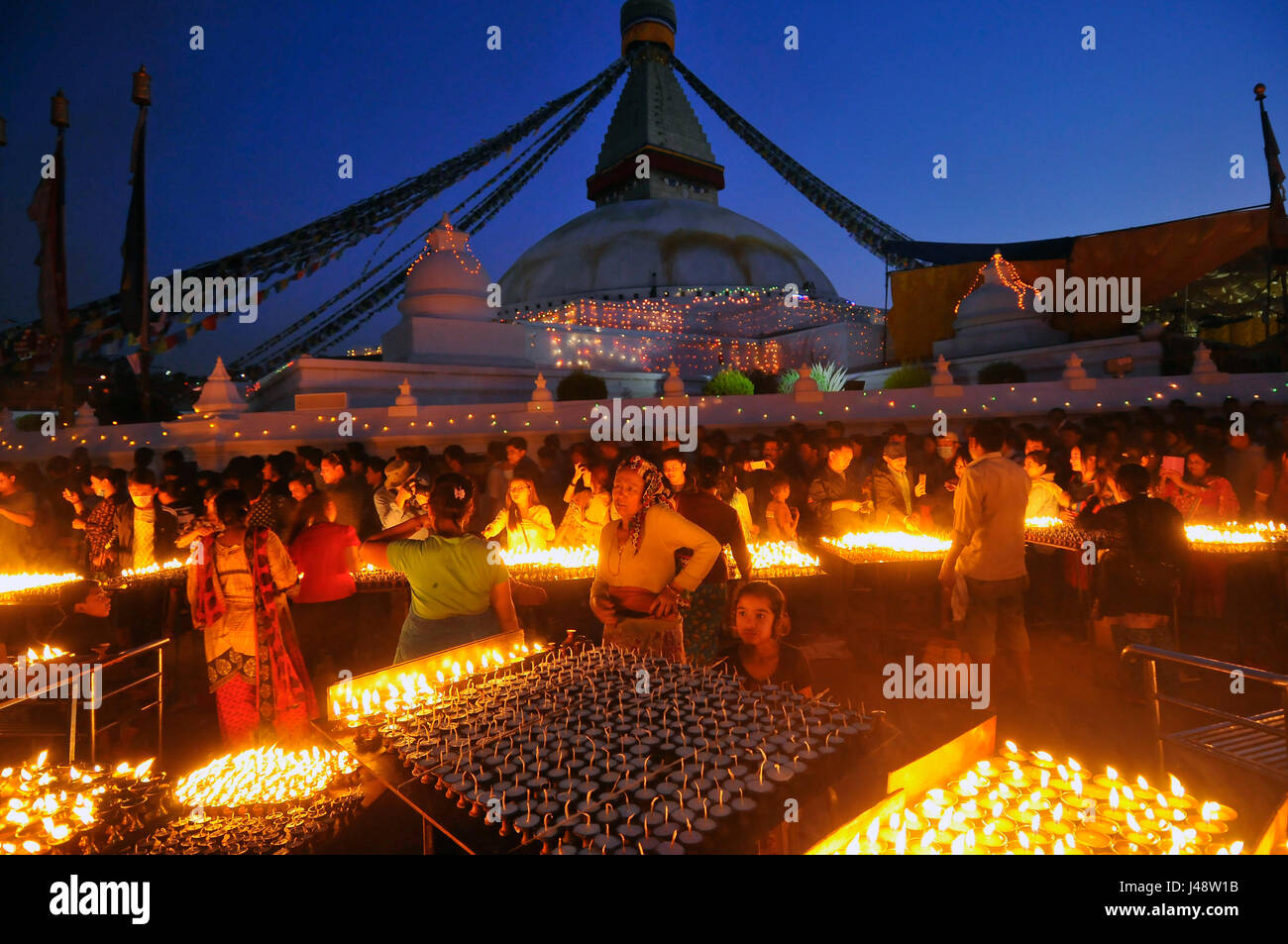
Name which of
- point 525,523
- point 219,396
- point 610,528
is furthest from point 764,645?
point 219,396

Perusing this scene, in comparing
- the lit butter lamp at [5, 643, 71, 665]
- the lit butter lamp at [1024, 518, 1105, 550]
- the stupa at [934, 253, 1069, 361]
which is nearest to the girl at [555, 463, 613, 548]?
the lit butter lamp at [5, 643, 71, 665]

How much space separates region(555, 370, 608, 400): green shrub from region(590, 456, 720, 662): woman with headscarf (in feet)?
34.5

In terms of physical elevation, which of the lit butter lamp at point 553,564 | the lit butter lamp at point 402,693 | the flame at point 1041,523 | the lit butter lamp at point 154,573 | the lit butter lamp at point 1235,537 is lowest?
the lit butter lamp at point 402,693

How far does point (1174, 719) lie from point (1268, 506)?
349cm

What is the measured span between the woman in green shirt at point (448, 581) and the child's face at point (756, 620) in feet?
4.30

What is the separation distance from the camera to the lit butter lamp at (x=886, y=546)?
19.9ft

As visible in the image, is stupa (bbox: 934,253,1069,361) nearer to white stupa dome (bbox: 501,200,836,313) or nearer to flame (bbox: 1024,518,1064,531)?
white stupa dome (bbox: 501,200,836,313)

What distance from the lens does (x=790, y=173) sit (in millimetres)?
30172

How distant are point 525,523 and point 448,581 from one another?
9.10ft

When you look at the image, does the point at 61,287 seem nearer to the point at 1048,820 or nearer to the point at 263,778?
the point at 263,778

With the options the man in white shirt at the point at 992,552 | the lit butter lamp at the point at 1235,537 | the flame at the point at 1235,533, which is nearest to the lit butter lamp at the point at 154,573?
the man in white shirt at the point at 992,552

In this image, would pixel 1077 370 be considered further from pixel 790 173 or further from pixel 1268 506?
pixel 790 173

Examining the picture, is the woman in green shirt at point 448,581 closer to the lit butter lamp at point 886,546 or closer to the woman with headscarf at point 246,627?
the woman with headscarf at point 246,627

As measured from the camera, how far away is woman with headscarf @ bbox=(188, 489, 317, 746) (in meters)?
4.12
